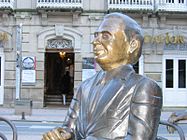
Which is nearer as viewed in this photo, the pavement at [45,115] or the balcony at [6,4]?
the pavement at [45,115]

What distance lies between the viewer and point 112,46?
2.52 m

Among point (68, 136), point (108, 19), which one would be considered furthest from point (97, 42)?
point (68, 136)

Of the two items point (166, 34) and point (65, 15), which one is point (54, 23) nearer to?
point (65, 15)

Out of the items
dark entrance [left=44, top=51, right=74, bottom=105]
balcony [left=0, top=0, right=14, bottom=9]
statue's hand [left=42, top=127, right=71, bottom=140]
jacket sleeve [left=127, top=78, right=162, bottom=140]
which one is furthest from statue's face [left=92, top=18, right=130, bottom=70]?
dark entrance [left=44, top=51, right=74, bottom=105]

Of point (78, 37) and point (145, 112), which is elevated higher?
point (78, 37)

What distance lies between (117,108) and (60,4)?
21.3 metres

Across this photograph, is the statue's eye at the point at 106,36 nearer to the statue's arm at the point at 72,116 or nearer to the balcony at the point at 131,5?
the statue's arm at the point at 72,116

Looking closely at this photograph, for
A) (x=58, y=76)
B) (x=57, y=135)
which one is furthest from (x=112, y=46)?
(x=58, y=76)

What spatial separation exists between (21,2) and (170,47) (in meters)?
8.04

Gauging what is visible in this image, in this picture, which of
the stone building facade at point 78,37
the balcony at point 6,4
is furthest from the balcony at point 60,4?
the balcony at point 6,4

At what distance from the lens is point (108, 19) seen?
2572 mm

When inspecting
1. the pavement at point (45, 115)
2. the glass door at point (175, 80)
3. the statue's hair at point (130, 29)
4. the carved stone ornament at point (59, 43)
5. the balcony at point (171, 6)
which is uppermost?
the balcony at point (171, 6)

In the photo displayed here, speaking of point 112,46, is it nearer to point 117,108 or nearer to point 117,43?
point 117,43

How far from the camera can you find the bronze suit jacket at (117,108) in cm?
230
